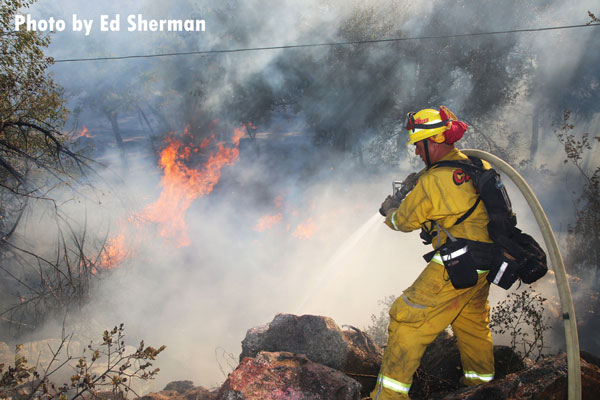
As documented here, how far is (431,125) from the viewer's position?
287 cm

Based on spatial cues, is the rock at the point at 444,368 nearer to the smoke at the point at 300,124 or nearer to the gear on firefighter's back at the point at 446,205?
the gear on firefighter's back at the point at 446,205

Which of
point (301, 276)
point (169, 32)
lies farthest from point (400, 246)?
point (169, 32)

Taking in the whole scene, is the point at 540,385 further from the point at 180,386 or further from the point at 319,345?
the point at 180,386

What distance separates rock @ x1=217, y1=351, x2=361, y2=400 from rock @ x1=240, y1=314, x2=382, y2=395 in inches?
24.0

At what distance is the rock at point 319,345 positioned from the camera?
3.32 m

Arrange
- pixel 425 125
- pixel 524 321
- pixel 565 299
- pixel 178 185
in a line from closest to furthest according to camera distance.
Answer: pixel 565 299, pixel 425 125, pixel 524 321, pixel 178 185

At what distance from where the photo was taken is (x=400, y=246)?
36.8ft

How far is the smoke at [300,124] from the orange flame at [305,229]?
0.24ft

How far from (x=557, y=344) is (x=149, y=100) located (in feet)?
58.8

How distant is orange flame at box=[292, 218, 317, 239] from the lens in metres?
12.7

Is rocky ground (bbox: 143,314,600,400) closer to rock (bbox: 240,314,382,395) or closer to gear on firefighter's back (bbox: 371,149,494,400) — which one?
rock (bbox: 240,314,382,395)

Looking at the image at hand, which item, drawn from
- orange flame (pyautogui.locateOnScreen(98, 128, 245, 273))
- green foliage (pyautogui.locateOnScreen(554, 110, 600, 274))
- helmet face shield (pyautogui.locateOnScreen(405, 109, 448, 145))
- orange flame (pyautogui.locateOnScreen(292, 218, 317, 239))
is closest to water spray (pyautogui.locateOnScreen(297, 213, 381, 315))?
orange flame (pyautogui.locateOnScreen(292, 218, 317, 239))

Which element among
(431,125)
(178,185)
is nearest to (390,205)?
(431,125)

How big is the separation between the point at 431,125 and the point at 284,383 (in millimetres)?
2234
